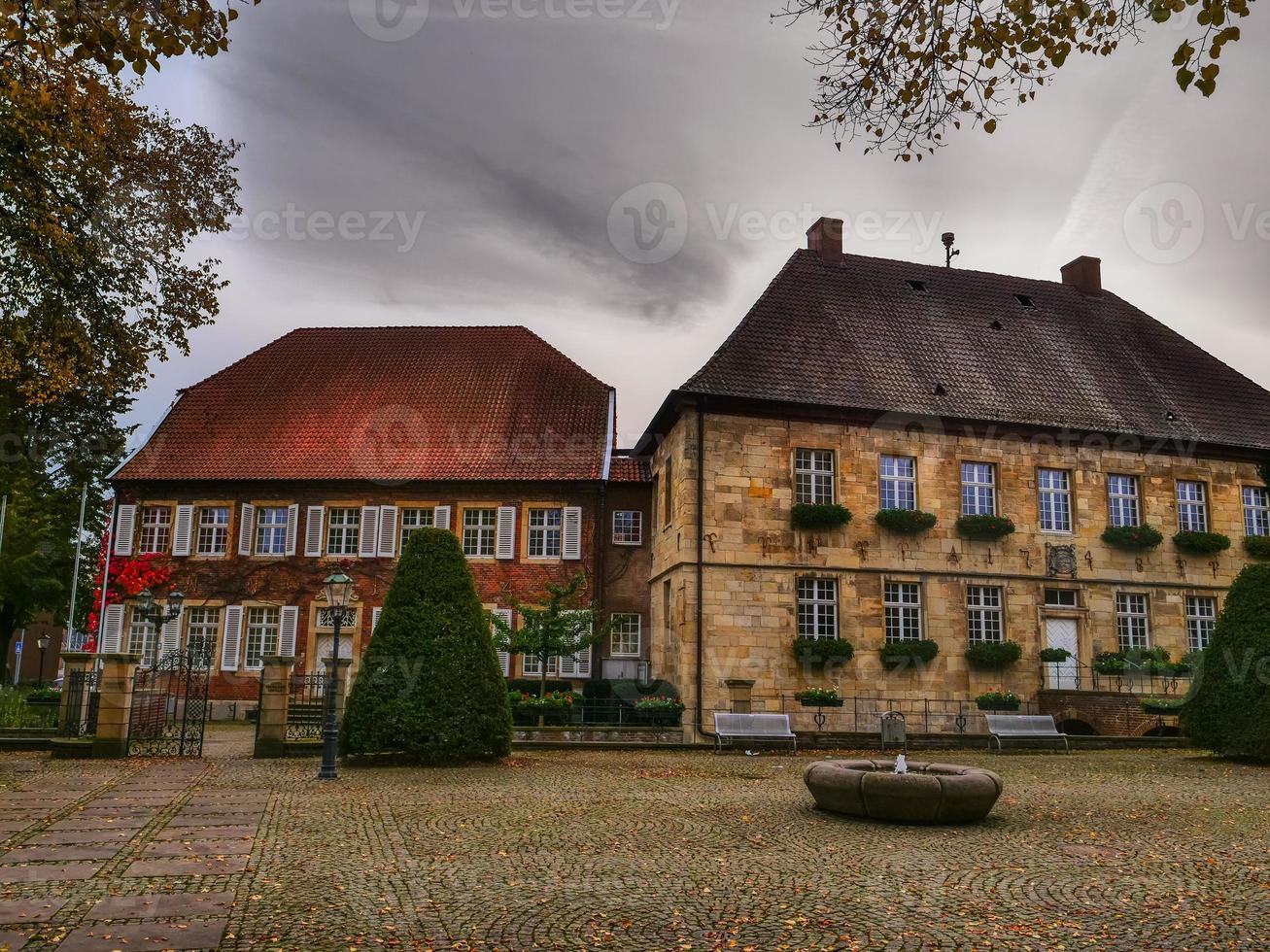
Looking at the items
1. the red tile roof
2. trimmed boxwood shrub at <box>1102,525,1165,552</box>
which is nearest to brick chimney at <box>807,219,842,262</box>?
the red tile roof

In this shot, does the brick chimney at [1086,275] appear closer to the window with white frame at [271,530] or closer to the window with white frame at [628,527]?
the window with white frame at [628,527]

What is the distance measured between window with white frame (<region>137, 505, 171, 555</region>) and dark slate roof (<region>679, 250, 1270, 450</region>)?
16.0m

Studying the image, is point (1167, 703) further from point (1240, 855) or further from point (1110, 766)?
point (1240, 855)

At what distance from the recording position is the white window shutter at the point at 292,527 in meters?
28.1

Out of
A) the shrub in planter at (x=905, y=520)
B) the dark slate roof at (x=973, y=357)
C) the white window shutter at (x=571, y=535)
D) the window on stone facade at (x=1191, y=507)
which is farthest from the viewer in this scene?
the white window shutter at (x=571, y=535)

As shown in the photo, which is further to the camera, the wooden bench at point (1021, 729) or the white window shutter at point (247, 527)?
the white window shutter at point (247, 527)

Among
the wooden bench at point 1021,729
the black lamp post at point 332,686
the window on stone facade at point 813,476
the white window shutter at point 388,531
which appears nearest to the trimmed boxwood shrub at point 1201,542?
the wooden bench at point 1021,729

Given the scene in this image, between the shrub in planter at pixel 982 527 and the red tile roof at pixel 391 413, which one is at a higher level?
the red tile roof at pixel 391 413

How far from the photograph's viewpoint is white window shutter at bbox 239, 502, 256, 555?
28.1 m

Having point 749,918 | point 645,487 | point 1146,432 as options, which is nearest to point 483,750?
point 749,918

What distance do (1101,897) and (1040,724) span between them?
1307cm

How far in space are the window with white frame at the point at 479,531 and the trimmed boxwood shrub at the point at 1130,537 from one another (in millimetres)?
15465

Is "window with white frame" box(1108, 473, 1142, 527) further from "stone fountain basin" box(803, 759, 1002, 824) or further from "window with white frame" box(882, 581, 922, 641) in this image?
"stone fountain basin" box(803, 759, 1002, 824)

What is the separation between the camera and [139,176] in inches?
540
